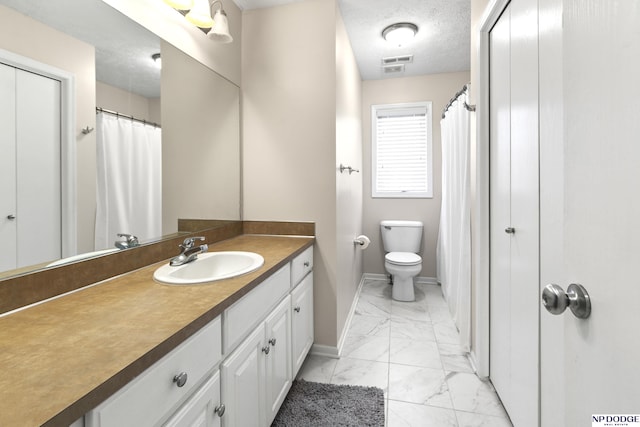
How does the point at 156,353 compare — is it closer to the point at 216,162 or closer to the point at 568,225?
the point at 568,225

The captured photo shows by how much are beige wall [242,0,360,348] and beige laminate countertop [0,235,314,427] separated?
0.96m

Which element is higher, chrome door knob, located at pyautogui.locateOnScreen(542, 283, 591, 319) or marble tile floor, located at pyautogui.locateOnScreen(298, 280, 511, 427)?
chrome door knob, located at pyautogui.locateOnScreen(542, 283, 591, 319)

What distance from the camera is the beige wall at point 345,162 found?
2.15 meters

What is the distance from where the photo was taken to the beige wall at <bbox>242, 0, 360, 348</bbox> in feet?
6.70

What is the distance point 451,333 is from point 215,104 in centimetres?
243

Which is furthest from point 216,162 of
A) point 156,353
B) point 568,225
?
point 568,225

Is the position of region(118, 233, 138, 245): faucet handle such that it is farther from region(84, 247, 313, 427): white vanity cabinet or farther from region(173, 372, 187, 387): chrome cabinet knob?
region(173, 372, 187, 387): chrome cabinet knob

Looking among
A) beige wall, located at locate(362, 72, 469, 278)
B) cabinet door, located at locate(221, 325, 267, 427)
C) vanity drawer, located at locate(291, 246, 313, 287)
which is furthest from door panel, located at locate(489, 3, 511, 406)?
beige wall, located at locate(362, 72, 469, 278)

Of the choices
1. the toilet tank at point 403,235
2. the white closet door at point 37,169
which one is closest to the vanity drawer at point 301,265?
the white closet door at point 37,169

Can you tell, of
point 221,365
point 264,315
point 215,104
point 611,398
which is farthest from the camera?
point 215,104

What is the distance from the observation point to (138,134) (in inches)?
55.8

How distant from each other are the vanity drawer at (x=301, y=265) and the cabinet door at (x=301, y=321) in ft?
0.15

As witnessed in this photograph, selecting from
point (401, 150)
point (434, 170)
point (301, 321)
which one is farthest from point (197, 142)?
point (434, 170)

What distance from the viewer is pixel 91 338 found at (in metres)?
0.71
